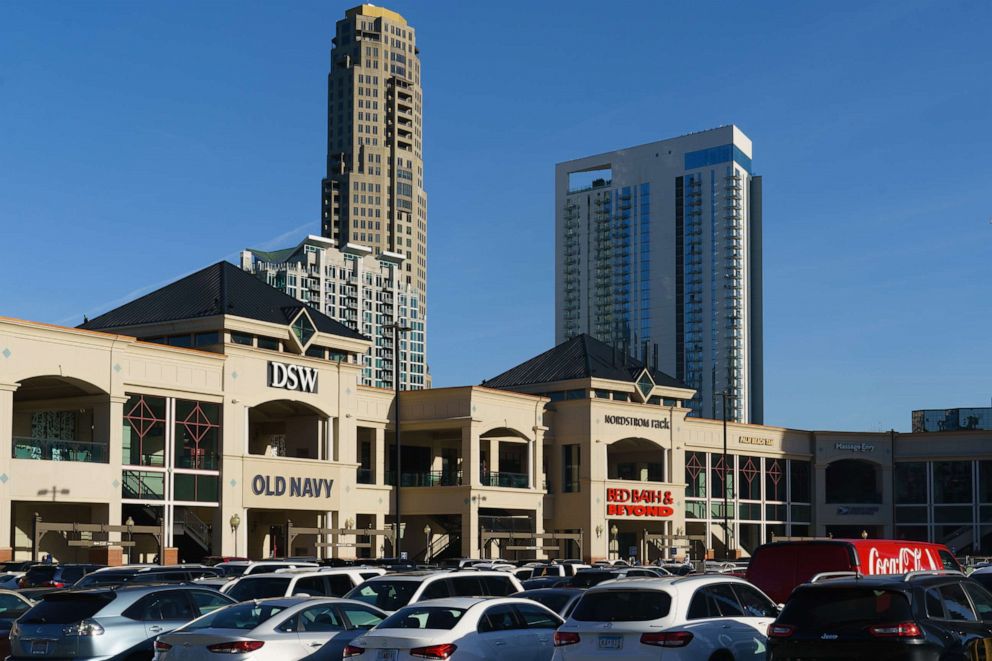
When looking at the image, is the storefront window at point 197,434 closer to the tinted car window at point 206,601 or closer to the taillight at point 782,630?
the tinted car window at point 206,601

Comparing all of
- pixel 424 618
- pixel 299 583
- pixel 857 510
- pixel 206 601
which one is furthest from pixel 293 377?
pixel 857 510

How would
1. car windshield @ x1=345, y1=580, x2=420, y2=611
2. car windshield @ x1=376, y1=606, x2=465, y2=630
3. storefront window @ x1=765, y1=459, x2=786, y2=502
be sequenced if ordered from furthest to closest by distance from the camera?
storefront window @ x1=765, y1=459, x2=786, y2=502
car windshield @ x1=345, y1=580, x2=420, y2=611
car windshield @ x1=376, y1=606, x2=465, y2=630

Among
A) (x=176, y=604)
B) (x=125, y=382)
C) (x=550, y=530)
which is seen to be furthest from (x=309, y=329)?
(x=176, y=604)

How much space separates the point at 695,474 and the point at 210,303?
36.3 m

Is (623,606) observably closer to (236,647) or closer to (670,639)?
(670,639)

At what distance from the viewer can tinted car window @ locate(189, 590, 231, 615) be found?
21.4 m

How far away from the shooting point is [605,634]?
54.9 ft

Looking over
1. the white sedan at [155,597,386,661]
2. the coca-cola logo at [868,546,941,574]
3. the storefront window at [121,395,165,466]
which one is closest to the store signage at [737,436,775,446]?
the storefront window at [121,395,165,466]

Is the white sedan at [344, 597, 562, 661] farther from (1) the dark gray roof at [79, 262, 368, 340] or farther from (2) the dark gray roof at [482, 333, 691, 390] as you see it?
(2) the dark gray roof at [482, 333, 691, 390]

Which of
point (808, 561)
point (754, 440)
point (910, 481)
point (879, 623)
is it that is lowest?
point (910, 481)

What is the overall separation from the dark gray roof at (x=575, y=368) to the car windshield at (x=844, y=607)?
57.9 meters

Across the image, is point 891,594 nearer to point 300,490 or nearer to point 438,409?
point 300,490

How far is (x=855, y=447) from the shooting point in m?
91.3

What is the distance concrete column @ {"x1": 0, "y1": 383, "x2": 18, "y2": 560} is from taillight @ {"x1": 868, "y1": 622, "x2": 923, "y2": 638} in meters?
37.3
